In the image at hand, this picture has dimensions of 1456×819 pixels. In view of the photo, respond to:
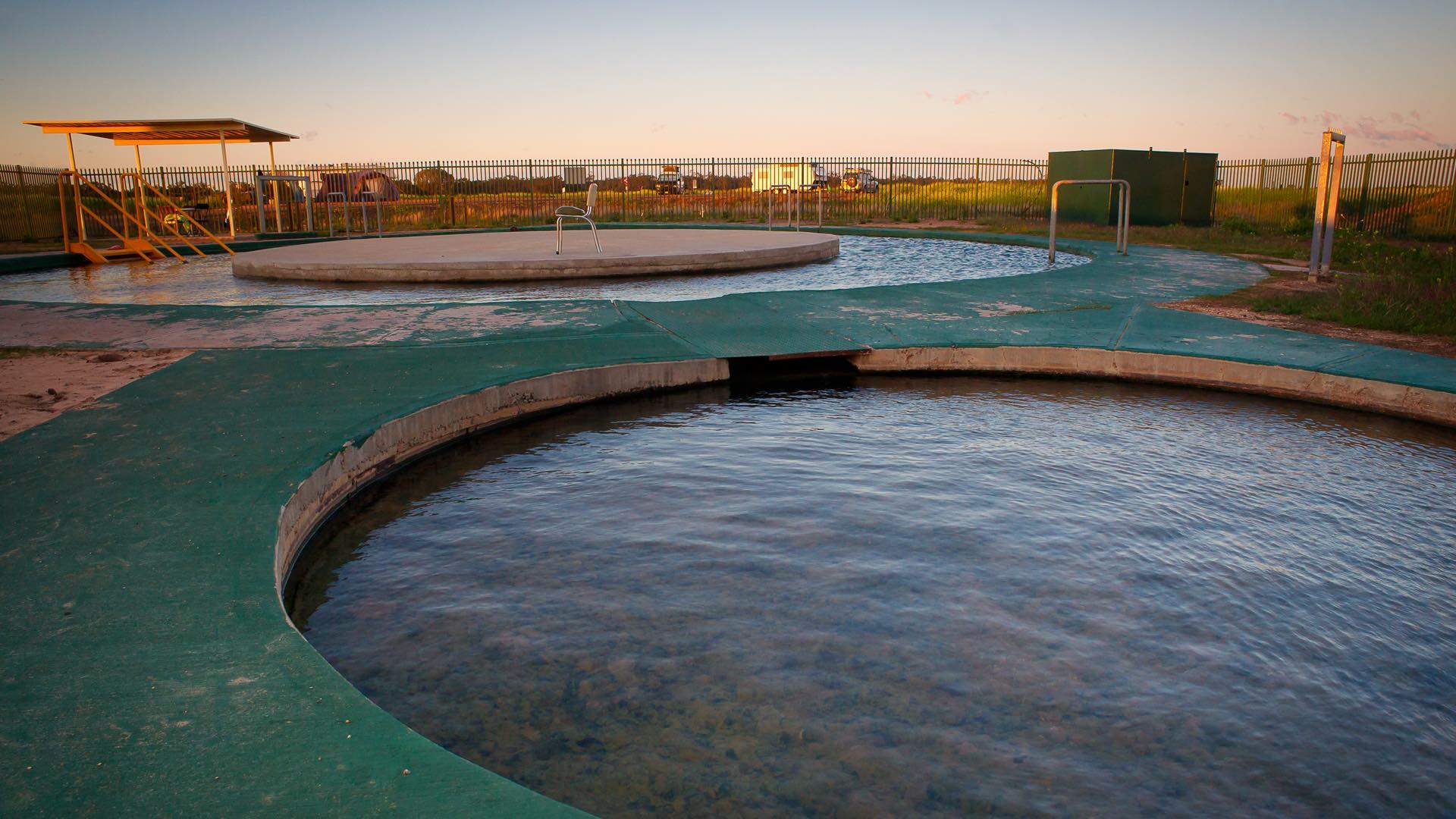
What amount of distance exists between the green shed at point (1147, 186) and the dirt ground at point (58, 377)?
860 inches

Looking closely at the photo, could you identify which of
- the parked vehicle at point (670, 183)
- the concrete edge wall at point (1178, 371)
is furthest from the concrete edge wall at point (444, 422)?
the parked vehicle at point (670, 183)

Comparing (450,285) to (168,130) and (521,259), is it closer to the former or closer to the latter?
(521,259)

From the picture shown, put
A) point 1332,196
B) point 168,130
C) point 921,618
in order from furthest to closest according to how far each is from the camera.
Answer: point 168,130, point 1332,196, point 921,618

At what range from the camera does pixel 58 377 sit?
5992 mm

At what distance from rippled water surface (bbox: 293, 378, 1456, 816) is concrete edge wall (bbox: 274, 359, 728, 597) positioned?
0.45 feet

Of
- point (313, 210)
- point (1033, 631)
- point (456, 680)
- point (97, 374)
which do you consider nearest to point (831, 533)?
point (1033, 631)

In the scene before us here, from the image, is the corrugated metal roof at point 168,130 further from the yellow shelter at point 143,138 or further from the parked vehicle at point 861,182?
the parked vehicle at point 861,182

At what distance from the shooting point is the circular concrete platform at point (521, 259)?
1180 centimetres

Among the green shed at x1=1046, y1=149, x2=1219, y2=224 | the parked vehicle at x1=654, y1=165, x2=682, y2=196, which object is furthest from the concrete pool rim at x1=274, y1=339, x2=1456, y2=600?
the parked vehicle at x1=654, y1=165, x2=682, y2=196

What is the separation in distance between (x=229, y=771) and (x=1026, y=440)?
4.68m

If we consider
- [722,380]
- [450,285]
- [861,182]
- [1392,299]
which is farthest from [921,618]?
[861,182]

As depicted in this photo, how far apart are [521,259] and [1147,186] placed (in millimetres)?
17811

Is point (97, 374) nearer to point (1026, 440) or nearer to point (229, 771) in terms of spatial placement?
point (229, 771)

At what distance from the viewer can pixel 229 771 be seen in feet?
6.72
